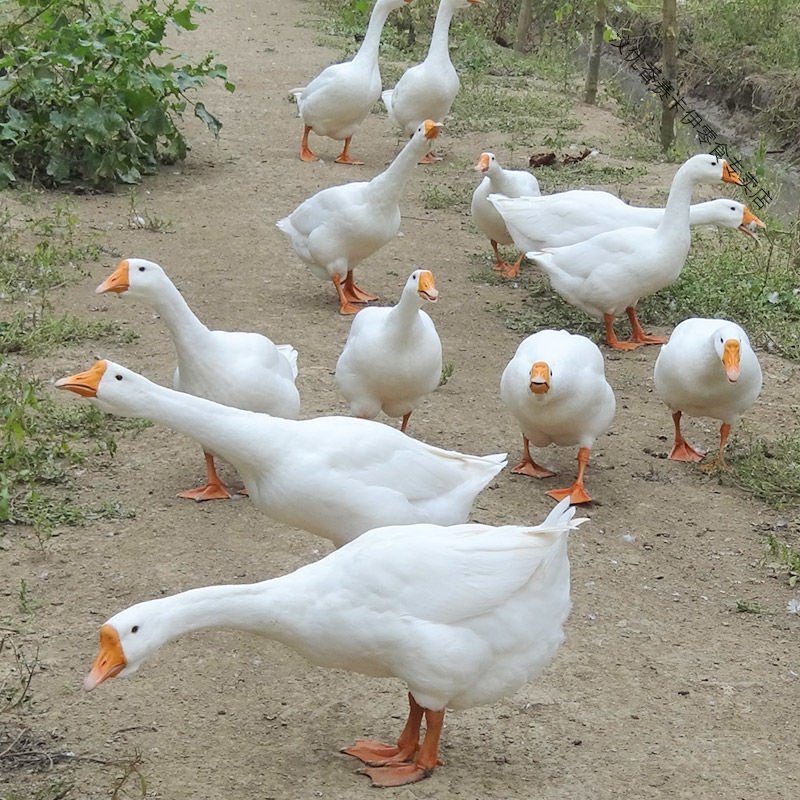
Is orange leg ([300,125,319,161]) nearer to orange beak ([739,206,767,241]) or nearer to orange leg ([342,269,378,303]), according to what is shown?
orange leg ([342,269,378,303])

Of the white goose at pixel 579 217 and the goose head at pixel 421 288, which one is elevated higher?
the goose head at pixel 421 288

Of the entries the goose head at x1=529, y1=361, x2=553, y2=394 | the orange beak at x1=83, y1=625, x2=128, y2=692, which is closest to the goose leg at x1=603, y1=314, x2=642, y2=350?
the goose head at x1=529, y1=361, x2=553, y2=394

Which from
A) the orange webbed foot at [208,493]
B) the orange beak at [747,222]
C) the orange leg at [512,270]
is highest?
the orange beak at [747,222]

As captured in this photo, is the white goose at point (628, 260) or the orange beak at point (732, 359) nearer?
the orange beak at point (732, 359)

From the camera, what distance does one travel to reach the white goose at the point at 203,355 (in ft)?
17.6

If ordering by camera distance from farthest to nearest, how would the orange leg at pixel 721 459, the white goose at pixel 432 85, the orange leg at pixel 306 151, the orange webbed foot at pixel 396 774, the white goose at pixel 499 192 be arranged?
the orange leg at pixel 306 151 → the white goose at pixel 432 85 → the white goose at pixel 499 192 → the orange leg at pixel 721 459 → the orange webbed foot at pixel 396 774

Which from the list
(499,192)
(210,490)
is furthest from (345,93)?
(210,490)

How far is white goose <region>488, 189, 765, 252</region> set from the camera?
8156mm

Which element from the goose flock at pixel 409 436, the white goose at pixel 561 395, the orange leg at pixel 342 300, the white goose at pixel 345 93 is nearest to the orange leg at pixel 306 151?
the white goose at pixel 345 93

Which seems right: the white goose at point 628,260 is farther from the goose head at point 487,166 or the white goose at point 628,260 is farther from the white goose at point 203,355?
the white goose at point 203,355

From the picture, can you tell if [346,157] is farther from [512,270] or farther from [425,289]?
[425,289]

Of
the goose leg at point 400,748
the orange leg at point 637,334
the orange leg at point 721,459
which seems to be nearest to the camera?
the goose leg at point 400,748

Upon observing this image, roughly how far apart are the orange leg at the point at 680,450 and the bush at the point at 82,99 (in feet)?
18.0

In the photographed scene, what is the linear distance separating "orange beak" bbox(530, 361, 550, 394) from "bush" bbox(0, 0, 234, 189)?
5483mm
